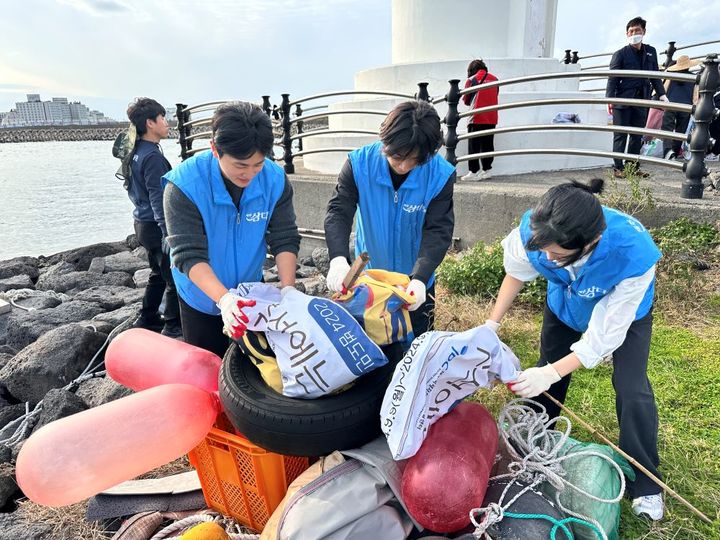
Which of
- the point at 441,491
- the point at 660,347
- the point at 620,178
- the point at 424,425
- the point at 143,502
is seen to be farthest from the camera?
the point at 620,178

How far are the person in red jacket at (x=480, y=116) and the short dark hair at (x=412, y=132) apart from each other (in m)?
3.97

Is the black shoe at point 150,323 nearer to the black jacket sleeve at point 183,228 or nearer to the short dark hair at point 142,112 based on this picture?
the short dark hair at point 142,112

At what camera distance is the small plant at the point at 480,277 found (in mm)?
3907

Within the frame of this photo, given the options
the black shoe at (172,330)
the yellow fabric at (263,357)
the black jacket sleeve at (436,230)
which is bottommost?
the black shoe at (172,330)

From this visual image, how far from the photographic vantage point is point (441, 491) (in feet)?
5.22

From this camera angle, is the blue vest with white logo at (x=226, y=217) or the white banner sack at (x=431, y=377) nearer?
the white banner sack at (x=431, y=377)

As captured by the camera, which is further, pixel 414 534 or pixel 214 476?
pixel 214 476

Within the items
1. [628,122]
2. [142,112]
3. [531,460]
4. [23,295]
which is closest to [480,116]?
[628,122]

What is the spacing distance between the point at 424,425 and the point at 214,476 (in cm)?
94

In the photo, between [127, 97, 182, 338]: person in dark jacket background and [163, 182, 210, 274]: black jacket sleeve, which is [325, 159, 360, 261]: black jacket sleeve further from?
[127, 97, 182, 338]: person in dark jacket background

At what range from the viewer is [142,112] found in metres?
3.85

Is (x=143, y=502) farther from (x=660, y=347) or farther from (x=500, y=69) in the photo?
(x=500, y=69)

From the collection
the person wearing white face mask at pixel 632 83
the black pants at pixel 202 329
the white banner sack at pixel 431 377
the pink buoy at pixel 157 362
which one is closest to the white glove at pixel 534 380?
the white banner sack at pixel 431 377

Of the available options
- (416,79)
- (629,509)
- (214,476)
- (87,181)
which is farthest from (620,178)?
(87,181)
